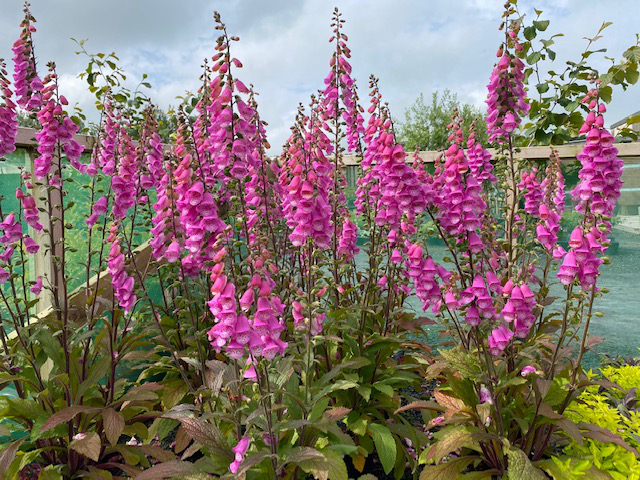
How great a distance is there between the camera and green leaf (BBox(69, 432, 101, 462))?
219 centimetres

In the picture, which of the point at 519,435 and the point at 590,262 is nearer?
the point at 590,262

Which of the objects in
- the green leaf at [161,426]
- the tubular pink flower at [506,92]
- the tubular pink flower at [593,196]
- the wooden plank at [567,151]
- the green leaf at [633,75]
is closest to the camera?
the tubular pink flower at [593,196]

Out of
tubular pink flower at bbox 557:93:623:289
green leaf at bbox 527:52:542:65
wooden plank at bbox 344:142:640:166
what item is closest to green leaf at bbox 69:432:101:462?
tubular pink flower at bbox 557:93:623:289

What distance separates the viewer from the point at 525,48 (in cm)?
526

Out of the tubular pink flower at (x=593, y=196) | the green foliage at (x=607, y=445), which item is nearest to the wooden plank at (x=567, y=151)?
the tubular pink flower at (x=593, y=196)

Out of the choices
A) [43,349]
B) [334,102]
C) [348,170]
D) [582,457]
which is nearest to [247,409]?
[43,349]

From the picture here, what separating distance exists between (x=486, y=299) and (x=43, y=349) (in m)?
2.40

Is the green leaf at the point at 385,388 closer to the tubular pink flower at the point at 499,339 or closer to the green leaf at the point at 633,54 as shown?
the tubular pink flower at the point at 499,339

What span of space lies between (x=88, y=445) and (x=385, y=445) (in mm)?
1461

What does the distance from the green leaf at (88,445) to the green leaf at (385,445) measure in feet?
4.49

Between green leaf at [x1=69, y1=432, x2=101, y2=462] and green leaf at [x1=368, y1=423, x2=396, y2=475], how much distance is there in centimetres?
137

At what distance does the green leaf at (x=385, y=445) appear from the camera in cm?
237

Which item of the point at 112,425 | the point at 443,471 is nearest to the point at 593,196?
the point at 443,471

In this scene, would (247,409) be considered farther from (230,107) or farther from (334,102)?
(334,102)
